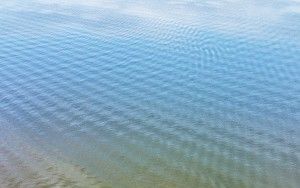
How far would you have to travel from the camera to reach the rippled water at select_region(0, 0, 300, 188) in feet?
50.2

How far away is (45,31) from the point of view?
3016 cm

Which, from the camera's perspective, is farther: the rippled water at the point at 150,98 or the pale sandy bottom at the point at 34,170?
the rippled water at the point at 150,98

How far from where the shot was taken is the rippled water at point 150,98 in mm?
15305

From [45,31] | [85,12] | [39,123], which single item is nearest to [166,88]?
[39,123]

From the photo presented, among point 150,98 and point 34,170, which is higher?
point 150,98

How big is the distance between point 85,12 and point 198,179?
915 inches

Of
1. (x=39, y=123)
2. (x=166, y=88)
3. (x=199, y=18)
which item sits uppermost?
(x=199, y=18)

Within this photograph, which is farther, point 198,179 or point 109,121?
point 109,121

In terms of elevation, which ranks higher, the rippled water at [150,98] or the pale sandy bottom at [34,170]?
the rippled water at [150,98]

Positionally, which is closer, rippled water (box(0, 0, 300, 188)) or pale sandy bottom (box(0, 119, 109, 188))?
pale sandy bottom (box(0, 119, 109, 188))

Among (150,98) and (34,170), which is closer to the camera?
(34,170)

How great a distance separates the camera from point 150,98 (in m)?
20.7

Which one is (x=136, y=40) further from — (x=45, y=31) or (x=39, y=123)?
(x=39, y=123)

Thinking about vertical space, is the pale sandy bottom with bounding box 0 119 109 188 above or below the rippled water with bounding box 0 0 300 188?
below
